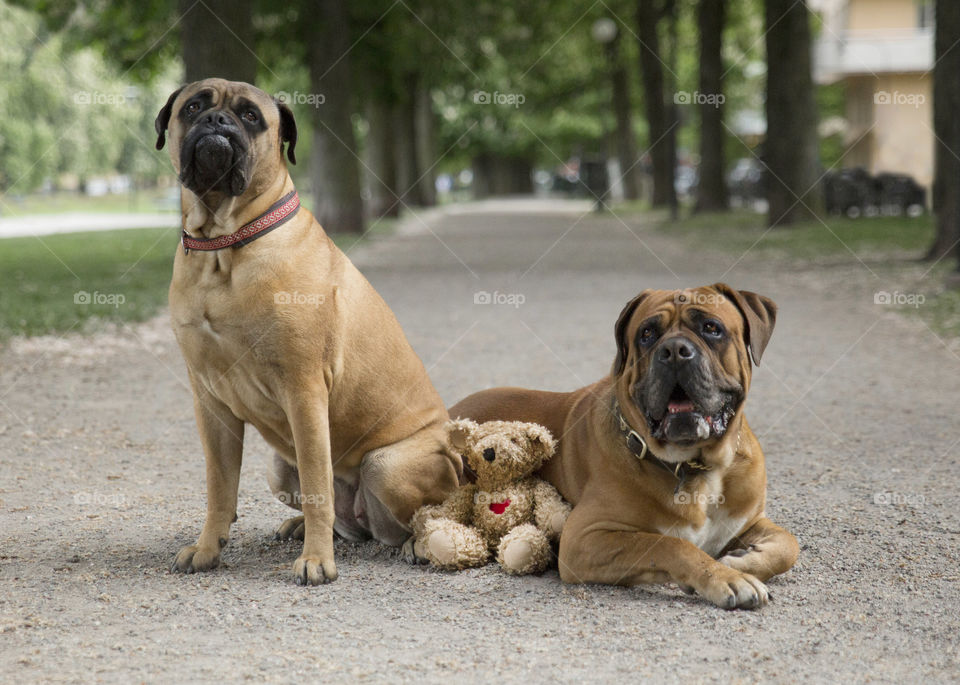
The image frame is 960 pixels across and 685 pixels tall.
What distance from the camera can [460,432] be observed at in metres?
4.70

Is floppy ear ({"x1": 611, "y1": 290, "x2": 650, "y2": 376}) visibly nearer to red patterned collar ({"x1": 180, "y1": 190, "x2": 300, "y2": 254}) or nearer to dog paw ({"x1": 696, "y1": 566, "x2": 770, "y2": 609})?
dog paw ({"x1": 696, "y1": 566, "x2": 770, "y2": 609})

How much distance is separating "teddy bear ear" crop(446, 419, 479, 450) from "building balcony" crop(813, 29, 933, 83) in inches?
1599

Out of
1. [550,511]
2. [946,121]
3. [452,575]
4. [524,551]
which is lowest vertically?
[452,575]

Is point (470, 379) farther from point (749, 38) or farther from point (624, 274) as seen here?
point (749, 38)

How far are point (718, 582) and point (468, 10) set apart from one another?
26.1 metres

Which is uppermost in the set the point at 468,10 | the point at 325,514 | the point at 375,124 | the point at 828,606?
the point at 468,10

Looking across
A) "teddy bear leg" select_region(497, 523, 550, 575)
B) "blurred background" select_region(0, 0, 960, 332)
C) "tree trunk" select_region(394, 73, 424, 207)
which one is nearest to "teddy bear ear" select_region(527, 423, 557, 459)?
"teddy bear leg" select_region(497, 523, 550, 575)

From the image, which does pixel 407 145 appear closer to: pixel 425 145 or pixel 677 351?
pixel 425 145

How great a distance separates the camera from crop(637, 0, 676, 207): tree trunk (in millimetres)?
32438

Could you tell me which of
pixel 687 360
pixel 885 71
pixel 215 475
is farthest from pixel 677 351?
pixel 885 71

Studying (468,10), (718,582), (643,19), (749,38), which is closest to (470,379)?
(718,582)

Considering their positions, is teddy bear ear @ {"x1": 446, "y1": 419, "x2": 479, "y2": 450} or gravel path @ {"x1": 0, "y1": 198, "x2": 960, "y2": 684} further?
teddy bear ear @ {"x1": 446, "y1": 419, "x2": 479, "y2": 450}

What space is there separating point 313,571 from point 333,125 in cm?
1951

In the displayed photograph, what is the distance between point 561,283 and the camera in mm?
16094
